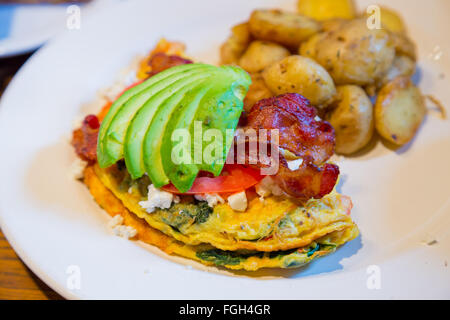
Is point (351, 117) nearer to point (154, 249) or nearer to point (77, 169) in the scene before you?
point (154, 249)

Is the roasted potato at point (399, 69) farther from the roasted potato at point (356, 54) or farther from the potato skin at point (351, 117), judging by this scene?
the potato skin at point (351, 117)

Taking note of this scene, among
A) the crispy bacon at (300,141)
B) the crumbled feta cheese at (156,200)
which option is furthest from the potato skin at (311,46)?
the crumbled feta cheese at (156,200)

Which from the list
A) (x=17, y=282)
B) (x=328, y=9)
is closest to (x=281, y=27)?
(x=328, y=9)

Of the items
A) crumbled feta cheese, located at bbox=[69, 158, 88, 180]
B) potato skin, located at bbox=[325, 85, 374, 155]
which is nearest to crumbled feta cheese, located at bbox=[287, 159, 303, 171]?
potato skin, located at bbox=[325, 85, 374, 155]

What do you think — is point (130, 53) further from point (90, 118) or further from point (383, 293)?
point (383, 293)

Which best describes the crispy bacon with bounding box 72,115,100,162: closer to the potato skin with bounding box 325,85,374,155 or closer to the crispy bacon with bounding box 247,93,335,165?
the crispy bacon with bounding box 247,93,335,165

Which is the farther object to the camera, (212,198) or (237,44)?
(237,44)
